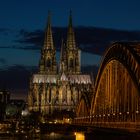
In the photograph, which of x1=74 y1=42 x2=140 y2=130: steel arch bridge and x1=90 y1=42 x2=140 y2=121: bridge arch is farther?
x1=90 y1=42 x2=140 y2=121: bridge arch

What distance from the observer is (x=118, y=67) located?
55.6 m

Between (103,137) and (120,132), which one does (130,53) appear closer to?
(120,132)

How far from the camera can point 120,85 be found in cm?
5447

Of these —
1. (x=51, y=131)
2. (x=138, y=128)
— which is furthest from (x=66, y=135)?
(x=138, y=128)

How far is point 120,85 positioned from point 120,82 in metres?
0.28

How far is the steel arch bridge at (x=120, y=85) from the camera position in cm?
4709

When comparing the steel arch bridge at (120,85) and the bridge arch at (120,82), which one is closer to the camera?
the steel arch bridge at (120,85)

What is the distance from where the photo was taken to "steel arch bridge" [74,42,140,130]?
155 feet

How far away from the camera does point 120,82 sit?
54562 millimetres

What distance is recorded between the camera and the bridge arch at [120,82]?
47.5 m

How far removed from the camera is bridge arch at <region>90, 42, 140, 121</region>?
47500 mm

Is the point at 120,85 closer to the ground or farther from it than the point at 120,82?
closer to the ground

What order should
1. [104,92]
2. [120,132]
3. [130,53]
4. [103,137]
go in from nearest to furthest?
[120,132], [130,53], [103,137], [104,92]

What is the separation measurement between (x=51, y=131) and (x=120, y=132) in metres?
104
